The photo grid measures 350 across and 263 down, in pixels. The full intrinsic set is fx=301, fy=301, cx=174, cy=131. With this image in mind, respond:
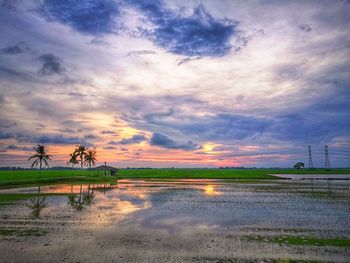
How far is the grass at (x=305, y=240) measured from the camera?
1956 cm

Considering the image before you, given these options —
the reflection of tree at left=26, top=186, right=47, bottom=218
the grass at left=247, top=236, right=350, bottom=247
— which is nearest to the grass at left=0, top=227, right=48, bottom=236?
the reflection of tree at left=26, top=186, right=47, bottom=218

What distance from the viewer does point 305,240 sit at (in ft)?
67.2

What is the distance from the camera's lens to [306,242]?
1995cm

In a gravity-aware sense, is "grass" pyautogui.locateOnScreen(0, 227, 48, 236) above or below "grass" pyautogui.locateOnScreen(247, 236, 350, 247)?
above

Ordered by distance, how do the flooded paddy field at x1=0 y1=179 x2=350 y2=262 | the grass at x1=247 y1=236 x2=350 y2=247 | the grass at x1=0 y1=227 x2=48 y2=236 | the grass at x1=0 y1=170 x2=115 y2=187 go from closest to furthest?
the flooded paddy field at x1=0 y1=179 x2=350 y2=262
the grass at x1=247 y1=236 x2=350 y2=247
the grass at x1=0 y1=227 x2=48 y2=236
the grass at x1=0 y1=170 x2=115 y2=187

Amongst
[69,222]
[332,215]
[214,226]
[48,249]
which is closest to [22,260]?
[48,249]

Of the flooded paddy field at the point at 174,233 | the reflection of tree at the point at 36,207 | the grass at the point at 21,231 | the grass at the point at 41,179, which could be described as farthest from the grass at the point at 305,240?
the grass at the point at 41,179

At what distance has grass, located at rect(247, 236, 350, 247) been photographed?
19562mm

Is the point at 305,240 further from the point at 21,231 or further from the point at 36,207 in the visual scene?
the point at 36,207

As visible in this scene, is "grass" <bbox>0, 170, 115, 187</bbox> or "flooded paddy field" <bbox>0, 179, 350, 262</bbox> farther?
"grass" <bbox>0, 170, 115, 187</bbox>

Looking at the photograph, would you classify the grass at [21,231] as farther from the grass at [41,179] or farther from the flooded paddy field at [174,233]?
the grass at [41,179]

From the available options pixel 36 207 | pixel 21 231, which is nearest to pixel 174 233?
pixel 21 231

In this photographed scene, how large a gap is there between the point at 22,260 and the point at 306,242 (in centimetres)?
1734

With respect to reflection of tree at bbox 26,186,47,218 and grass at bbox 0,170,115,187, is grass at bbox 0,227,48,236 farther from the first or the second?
grass at bbox 0,170,115,187
